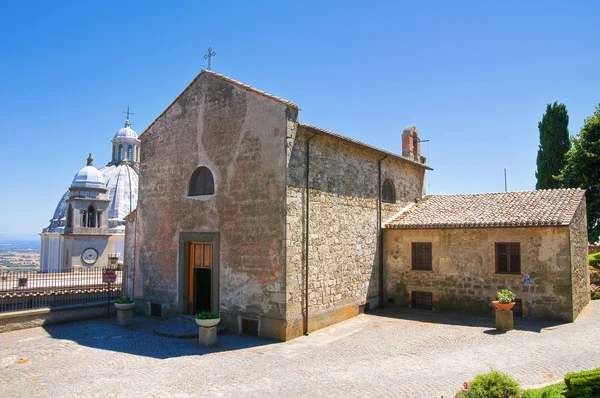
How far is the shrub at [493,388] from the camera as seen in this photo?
713cm

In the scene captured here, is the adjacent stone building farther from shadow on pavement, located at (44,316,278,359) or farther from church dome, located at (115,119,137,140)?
church dome, located at (115,119,137,140)

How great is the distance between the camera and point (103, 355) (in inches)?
468

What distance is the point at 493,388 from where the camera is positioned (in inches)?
282

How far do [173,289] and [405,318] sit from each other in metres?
9.15

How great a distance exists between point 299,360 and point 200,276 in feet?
21.8

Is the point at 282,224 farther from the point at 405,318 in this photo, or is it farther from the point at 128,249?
the point at 128,249

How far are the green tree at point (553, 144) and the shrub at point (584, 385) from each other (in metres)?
29.3

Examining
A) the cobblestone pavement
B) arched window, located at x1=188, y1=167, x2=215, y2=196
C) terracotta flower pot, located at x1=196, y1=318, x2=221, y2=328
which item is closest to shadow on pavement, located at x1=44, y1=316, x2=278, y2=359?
the cobblestone pavement

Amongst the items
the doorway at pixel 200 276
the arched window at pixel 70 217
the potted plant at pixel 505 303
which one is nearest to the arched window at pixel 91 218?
the arched window at pixel 70 217

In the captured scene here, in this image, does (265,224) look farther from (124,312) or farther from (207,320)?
(124,312)

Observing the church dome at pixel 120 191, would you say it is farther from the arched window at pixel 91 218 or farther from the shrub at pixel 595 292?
the shrub at pixel 595 292

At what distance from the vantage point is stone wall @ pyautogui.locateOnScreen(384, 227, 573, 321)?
15117mm

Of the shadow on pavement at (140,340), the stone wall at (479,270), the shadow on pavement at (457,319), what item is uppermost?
the stone wall at (479,270)

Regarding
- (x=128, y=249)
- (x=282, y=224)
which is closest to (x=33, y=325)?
(x=128, y=249)
